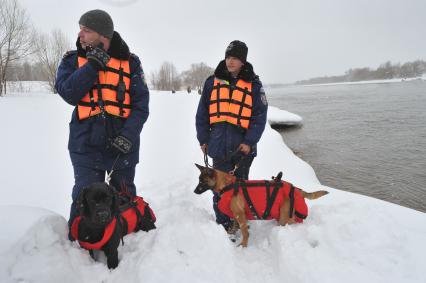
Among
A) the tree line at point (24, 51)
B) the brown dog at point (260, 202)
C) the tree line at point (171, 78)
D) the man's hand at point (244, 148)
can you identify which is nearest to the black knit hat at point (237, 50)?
the man's hand at point (244, 148)

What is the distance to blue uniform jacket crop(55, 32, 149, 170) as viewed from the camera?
8.84 ft

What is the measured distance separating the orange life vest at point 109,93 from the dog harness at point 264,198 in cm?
167

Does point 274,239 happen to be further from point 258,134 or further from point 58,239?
point 58,239

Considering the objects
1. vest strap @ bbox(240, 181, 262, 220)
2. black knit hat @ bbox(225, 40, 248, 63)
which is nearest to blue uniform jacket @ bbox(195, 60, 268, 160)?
black knit hat @ bbox(225, 40, 248, 63)

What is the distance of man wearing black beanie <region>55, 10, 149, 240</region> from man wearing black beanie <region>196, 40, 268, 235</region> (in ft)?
3.42

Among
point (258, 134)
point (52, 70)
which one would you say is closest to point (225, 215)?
point (258, 134)

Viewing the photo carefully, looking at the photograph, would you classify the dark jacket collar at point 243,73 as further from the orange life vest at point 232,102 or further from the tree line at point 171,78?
the tree line at point 171,78

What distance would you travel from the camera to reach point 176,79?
86688 mm

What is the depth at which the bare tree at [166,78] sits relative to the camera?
80125mm

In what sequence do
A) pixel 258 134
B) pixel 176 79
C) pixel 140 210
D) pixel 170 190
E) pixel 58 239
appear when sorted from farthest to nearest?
pixel 176 79 → pixel 170 190 → pixel 258 134 → pixel 140 210 → pixel 58 239

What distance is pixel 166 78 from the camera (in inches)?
3196

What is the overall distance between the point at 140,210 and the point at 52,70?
35.1 metres

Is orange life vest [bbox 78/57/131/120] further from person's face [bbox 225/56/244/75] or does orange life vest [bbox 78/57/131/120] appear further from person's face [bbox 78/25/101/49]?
person's face [bbox 225/56/244/75]

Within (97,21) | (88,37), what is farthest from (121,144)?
(97,21)
